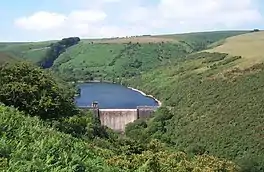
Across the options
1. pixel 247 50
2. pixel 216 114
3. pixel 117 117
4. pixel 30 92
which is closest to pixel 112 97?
pixel 247 50

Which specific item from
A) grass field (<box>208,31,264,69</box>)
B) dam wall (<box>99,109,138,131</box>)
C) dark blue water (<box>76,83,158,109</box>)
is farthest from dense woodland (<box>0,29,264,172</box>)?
dam wall (<box>99,109,138,131</box>)

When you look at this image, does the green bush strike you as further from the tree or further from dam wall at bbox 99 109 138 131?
dam wall at bbox 99 109 138 131

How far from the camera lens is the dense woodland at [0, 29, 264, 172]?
17812 mm

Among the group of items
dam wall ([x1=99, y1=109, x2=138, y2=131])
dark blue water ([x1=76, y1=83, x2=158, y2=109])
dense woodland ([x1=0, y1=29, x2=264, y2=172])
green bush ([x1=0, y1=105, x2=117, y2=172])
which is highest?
green bush ([x1=0, y1=105, x2=117, y2=172])

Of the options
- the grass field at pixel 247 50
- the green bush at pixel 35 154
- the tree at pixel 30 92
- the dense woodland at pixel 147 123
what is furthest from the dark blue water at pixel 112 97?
the green bush at pixel 35 154

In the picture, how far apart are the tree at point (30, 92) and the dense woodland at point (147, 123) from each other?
68mm

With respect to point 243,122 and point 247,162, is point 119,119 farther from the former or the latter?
point 247,162

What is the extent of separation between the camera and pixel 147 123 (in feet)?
309

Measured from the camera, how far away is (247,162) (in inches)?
2488

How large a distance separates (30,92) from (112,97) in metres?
103

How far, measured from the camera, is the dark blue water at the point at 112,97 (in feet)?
408

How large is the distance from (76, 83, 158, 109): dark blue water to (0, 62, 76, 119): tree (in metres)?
81.0

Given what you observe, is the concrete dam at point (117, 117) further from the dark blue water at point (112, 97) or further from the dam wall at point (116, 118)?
the dark blue water at point (112, 97)

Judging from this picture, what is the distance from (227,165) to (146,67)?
164 m
